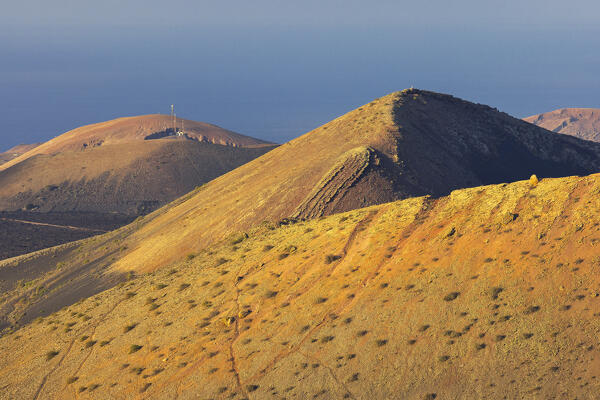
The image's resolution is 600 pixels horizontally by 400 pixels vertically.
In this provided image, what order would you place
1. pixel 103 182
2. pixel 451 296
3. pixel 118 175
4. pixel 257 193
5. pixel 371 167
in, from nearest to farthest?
pixel 451 296 → pixel 371 167 → pixel 257 193 → pixel 103 182 → pixel 118 175

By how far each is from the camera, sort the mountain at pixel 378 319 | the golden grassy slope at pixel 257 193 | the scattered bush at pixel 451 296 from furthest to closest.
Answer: the golden grassy slope at pixel 257 193, the scattered bush at pixel 451 296, the mountain at pixel 378 319

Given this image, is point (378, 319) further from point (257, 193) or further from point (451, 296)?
point (257, 193)

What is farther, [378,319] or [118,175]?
[118,175]

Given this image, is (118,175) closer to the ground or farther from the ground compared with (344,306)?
closer to the ground

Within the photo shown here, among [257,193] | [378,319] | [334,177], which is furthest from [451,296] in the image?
[257,193]

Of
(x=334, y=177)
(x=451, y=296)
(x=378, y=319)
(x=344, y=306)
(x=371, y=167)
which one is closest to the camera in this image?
(x=451, y=296)

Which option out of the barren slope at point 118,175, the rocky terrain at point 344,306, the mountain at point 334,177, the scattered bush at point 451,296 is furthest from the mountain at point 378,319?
the barren slope at point 118,175

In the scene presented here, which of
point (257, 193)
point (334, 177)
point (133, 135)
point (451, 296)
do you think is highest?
point (133, 135)

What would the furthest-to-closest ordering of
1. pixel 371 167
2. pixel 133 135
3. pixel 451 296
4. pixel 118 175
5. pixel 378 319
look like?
pixel 133 135, pixel 118 175, pixel 371 167, pixel 378 319, pixel 451 296

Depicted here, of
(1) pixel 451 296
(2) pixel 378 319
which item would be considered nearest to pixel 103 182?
(2) pixel 378 319

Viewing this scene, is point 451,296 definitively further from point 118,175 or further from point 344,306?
point 118,175

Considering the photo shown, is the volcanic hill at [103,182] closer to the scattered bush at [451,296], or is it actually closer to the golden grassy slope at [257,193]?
the golden grassy slope at [257,193]
